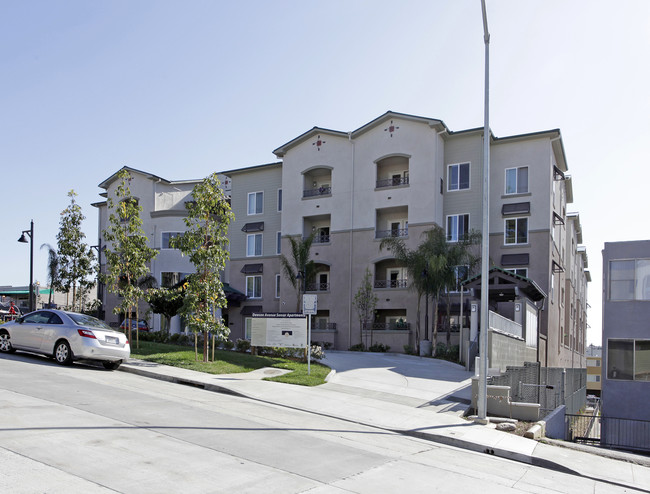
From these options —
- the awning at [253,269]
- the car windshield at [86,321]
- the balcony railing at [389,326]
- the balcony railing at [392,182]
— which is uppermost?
the balcony railing at [392,182]

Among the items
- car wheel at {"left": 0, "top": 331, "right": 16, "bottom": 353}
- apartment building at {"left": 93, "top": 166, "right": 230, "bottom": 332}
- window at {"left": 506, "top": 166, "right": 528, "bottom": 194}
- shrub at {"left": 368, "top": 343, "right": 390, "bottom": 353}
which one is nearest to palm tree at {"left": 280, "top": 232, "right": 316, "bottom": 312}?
shrub at {"left": 368, "top": 343, "right": 390, "bottom": 353}

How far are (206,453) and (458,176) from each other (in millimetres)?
31810

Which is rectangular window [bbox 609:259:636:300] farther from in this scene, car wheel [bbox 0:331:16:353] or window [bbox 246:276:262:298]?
window [bbox 246:276:262:298]

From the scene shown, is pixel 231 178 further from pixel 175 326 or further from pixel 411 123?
pixel 411 123

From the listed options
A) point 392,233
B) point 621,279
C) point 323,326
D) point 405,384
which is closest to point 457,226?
point 392,233

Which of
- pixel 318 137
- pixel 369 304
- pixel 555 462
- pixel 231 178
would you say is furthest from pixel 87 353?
pixel 231 178

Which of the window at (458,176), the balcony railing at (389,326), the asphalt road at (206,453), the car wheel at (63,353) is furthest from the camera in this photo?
the window at (458,176)

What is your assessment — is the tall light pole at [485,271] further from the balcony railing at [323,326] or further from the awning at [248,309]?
the awning at [248,309]

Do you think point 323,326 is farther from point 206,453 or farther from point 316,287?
point 206,453

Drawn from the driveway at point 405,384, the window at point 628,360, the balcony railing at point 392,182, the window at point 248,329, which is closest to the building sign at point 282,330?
the window at point 248,329

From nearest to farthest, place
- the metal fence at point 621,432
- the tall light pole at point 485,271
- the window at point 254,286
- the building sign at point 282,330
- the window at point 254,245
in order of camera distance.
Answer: the tall light pole at point 485,271 → the building sign at point 282,330 → the metal fence at point 621,432 → the window at point 254,286 → the window at point 254,245

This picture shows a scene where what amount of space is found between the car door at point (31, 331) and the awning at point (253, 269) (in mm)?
26064

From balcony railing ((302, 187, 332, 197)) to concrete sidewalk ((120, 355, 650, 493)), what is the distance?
22385 millimetres

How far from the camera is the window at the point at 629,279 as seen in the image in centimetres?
2552
